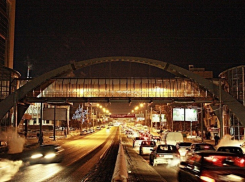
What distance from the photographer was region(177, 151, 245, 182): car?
30.6 feet

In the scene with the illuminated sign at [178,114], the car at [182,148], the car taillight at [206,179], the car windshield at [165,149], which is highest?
the illuminated sign at [178,114]

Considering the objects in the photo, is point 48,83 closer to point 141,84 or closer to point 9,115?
point 9,115

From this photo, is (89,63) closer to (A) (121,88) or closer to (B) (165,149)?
(A) (121,88)

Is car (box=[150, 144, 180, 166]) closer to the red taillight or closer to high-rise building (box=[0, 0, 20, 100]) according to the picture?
the red taillight

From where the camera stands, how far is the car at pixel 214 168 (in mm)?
9320

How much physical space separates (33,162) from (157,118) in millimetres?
78087

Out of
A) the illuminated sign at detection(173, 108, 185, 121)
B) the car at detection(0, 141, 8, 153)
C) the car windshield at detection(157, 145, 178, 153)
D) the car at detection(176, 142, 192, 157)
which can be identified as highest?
the illuminated sign at detection(173, 108, 185, 121)

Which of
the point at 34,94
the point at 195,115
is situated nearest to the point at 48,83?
the point at 34,94

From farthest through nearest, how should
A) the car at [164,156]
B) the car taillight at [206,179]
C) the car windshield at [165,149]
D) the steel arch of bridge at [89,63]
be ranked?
the steel arch of bridge at [89,63], the car windshield at [165,149], the car at [164,156], the car taillight at [206,179]

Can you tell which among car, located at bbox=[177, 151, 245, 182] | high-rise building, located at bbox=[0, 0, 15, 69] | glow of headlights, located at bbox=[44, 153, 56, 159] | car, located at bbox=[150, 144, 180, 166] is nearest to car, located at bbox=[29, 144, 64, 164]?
glow of headlights, located at bbox=[44, 153, 56, 159]

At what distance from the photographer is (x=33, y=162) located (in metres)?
25.8

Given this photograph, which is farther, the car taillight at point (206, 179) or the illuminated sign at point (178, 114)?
the illuminated sign at point (178, 114)

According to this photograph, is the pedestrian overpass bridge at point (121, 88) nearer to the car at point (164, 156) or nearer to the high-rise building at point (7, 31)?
the high-rise building at point (7, 31)

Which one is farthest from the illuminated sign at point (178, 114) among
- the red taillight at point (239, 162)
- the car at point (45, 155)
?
the red taillight at point (239, 162)
